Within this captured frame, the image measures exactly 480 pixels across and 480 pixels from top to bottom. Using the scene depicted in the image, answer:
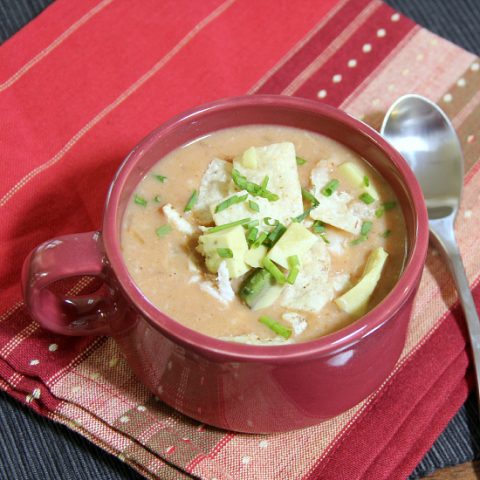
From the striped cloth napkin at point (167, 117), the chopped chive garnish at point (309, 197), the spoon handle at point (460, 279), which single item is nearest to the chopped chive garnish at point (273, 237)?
the chopped chive garnish at point (309, 197)

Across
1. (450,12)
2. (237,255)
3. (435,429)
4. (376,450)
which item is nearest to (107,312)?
(237,255)

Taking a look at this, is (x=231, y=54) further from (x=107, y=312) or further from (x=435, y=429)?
(x=435, y=429)

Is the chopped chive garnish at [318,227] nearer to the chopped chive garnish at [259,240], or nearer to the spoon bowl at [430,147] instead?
the chopped chive garnish at [259,240]

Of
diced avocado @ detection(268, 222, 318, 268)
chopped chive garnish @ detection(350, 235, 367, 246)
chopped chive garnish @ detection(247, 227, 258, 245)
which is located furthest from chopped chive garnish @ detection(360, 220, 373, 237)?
chopped chive garnish @ detection(247, 227, 258, 245)

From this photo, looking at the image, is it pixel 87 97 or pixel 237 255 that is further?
pixel 87 97

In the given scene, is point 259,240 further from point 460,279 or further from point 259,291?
point 460,279

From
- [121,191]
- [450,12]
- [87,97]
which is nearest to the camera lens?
[121,191]
